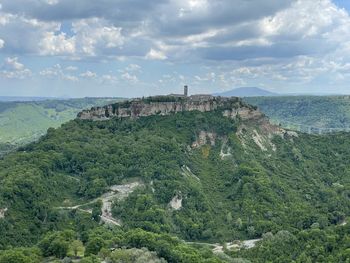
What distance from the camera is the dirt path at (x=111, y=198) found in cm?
12764

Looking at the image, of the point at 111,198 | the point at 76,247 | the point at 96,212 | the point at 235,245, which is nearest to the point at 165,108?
the point at 111,198

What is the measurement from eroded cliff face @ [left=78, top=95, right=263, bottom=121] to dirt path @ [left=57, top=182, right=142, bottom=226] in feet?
179

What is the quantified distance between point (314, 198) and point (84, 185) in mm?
70719

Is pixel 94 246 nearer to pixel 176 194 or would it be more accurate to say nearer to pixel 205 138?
pixel 176 194

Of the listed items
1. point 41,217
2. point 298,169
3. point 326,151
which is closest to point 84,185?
point 41,217

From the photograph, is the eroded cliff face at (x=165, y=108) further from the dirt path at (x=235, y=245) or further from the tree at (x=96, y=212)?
the dirt path at (x=235, y=245)

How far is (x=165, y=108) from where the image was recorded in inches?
7657

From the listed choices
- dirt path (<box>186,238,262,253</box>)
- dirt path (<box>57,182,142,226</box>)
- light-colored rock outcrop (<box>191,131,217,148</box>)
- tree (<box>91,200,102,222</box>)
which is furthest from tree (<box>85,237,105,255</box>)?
light-colored rock outcrop (<box>191,131,217,148</box>)

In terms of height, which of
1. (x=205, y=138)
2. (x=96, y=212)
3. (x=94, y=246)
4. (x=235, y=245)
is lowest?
(x=235, y=245)

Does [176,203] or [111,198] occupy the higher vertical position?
[111,198]

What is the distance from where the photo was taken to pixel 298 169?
178 meters

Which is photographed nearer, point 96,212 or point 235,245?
point 235,245

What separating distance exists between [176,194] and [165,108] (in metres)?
59.5

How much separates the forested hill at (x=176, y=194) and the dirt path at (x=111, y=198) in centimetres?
43
